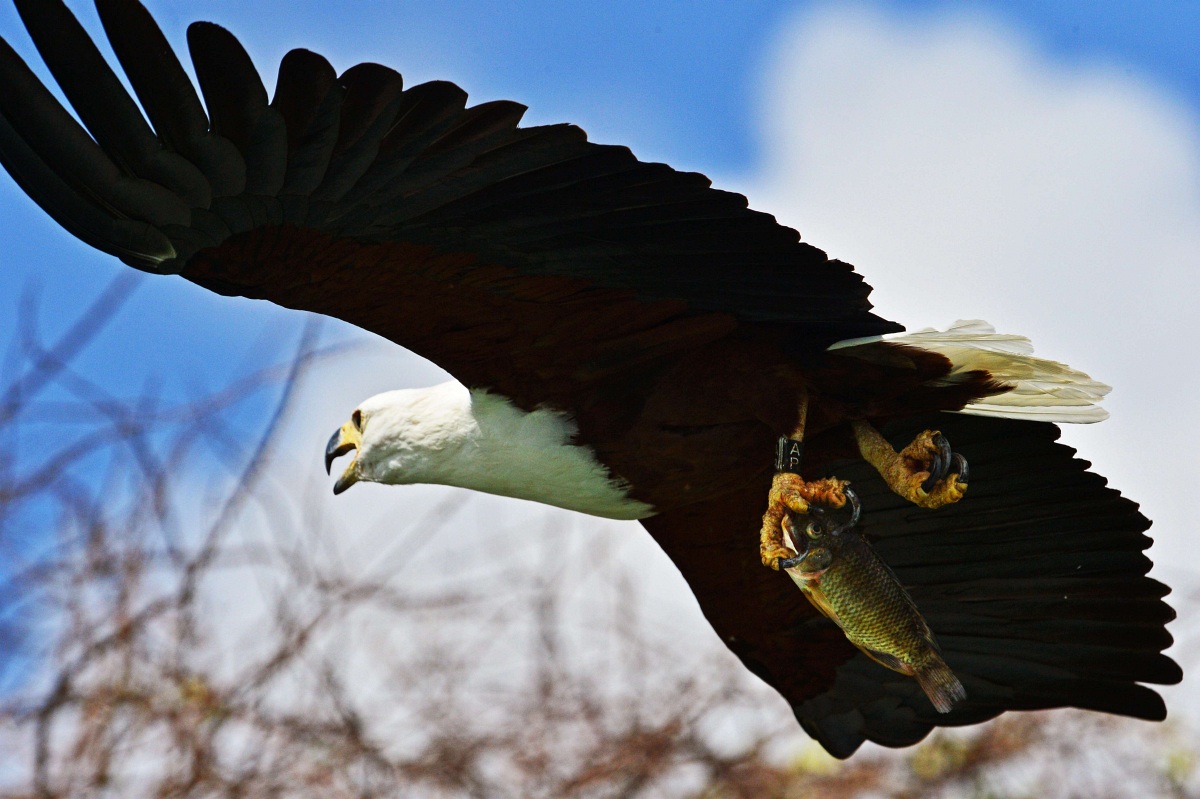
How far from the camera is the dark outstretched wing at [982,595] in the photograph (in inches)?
167

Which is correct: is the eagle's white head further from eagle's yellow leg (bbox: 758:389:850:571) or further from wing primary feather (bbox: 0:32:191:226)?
wing primary feather (bbox: 0:32:191:226)

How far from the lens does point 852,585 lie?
380 centimetres

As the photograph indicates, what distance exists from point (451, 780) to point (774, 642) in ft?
3.59

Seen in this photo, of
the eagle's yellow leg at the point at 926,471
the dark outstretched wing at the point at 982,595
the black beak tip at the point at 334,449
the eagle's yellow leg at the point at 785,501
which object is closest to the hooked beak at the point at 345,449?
the black beak tip at the point at 334,449

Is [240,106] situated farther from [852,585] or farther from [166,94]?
[852,585]

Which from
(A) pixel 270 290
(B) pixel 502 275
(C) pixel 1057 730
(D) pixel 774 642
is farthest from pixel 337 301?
(C) pixel 1057 730

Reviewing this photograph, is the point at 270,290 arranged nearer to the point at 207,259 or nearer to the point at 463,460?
the point at 207,259

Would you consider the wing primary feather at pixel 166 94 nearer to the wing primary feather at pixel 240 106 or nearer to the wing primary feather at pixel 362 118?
the wing primary feather at pixel 240 106

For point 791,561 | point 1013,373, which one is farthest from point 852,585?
point 1013,373

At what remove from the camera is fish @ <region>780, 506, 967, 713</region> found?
3.78m

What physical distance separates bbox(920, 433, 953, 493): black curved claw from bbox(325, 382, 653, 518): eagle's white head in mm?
710

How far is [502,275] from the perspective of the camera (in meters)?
3.40

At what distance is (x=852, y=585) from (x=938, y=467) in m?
0.35

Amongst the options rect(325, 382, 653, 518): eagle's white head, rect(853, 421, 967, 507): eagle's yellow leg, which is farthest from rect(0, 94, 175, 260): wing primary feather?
rect(853, 421, 967, 507): eagle's yellow leg
